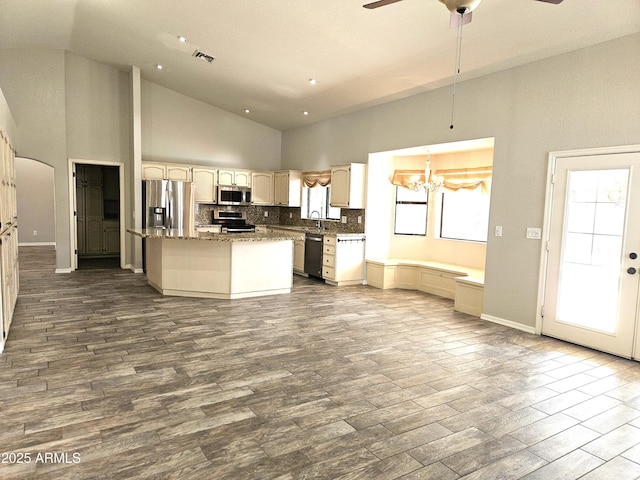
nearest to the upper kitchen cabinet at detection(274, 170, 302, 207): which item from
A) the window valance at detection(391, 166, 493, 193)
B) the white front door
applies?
the window valance at detection(391, 166, 493, 193)

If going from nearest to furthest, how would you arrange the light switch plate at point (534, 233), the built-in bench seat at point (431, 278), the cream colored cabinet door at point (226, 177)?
the light switch plate at point (534, 233), the built-in bench seat at point (431, 278), the cream colored cabinet door at point (226, 177)

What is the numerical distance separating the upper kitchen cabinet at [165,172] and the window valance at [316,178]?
2398mm

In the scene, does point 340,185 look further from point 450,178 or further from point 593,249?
point 593,249

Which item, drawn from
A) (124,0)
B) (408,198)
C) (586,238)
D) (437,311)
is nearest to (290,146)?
(408,198)

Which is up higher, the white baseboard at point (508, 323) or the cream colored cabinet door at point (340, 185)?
the cream colored cabinet door at point (340, 185)

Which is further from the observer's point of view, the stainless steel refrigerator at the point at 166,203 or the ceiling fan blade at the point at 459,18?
the stainless steel refrigerator at the point at 166,203

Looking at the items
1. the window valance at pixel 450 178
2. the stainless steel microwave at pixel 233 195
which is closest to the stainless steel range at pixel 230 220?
the stainless steel microwave at pixel 233 195

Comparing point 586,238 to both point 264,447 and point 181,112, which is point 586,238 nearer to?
point 264,447

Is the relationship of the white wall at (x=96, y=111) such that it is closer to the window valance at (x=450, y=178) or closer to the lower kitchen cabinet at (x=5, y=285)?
the lower kitchen cabinet at (x=5, y=285)

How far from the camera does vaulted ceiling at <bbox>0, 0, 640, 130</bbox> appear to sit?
159 inches

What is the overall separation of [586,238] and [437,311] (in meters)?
2.11

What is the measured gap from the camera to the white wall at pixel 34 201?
11.4 meters

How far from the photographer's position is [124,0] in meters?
5.16

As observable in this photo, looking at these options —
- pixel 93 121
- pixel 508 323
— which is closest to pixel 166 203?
pixel 93 121
